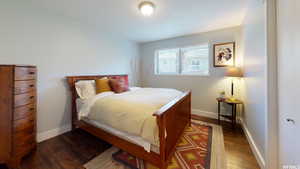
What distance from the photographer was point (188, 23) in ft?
9.45

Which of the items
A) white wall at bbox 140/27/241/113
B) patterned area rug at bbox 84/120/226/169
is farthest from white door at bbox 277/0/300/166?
white wall at bbox 140/27/241/113

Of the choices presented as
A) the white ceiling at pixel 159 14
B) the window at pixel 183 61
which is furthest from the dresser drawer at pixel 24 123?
the window at pixel 183 61

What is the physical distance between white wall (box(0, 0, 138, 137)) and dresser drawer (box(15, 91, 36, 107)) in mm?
467

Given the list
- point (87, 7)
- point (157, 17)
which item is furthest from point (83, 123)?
point (157, 17)

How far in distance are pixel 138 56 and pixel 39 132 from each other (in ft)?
11.9

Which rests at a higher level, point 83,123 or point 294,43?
point 294,43

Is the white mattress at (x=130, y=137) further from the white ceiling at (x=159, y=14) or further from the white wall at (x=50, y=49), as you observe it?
the white ceiling at (x=159, y=14)

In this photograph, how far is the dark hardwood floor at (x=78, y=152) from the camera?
1.64 m

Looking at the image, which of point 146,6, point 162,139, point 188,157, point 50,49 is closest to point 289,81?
point 162,139

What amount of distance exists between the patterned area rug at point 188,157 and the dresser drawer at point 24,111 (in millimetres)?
1128

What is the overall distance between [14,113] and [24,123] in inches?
8.8

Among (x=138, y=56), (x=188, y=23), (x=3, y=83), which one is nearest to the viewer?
(x=3, y=83)

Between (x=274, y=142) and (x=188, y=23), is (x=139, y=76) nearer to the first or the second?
(x=188, y=23)

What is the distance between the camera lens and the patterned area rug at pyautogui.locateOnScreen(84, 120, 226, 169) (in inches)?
63.1
